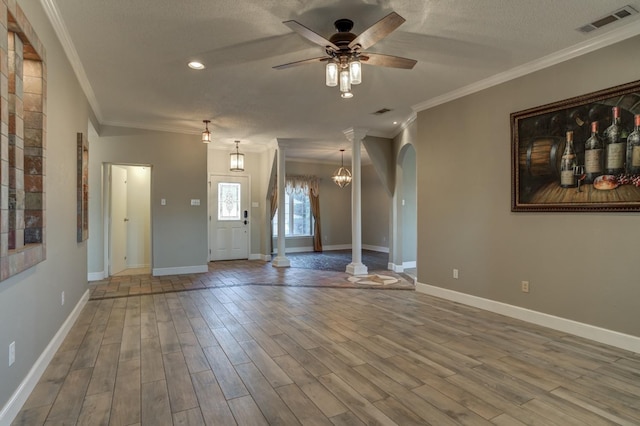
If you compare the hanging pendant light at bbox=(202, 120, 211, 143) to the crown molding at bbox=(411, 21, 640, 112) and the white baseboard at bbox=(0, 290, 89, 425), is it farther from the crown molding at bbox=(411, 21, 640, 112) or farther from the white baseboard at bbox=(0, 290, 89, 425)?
the crown molding at bbox=(411, 21, 640, 112)

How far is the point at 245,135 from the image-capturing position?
6684 millimetres

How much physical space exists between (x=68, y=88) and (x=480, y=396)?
4265 mm

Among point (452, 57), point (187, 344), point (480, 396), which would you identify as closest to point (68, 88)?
point (187, 344)

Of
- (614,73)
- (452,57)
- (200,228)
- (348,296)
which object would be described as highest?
(452,57)

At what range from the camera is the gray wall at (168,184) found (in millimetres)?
5730

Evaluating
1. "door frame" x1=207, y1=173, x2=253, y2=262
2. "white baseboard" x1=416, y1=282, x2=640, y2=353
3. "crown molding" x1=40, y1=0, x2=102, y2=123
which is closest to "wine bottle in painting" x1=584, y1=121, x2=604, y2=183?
"white baseboard" x1=416, y1=282, x2=640, y2=353

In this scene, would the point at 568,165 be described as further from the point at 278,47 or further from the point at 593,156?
the point at 278,47

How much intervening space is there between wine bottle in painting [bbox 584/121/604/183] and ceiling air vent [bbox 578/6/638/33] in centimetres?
78

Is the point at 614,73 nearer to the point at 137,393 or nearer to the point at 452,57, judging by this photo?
the point at 452,57

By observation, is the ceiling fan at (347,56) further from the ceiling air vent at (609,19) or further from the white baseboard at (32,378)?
the white baseboard at (32,378)

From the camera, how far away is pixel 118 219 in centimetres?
636

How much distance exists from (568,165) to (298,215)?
24.3 ft

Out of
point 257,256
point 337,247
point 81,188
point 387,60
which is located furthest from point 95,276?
point 337,247

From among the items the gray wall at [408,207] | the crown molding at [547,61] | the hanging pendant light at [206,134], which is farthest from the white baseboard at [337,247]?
the crown molding at [547,61]
